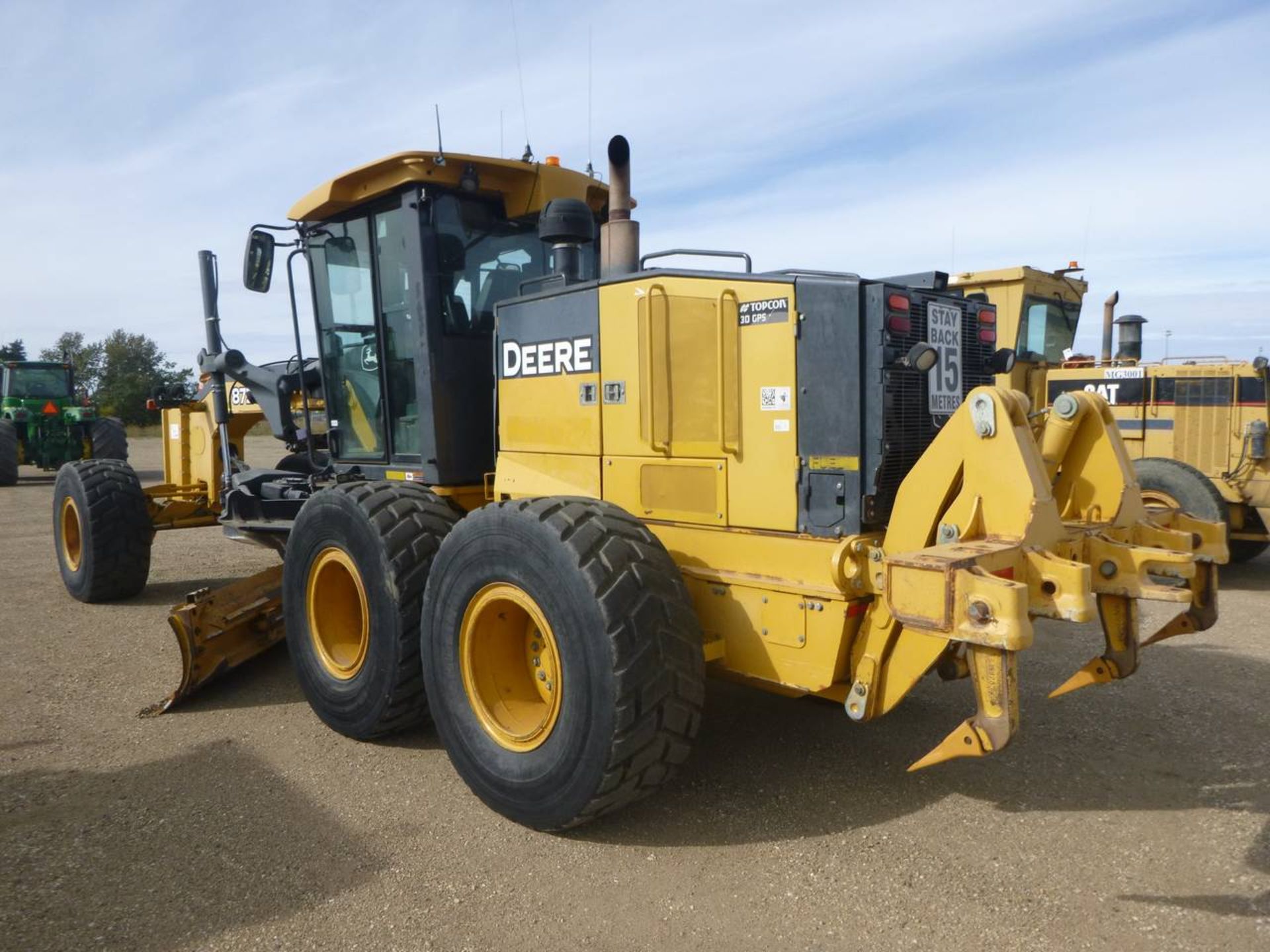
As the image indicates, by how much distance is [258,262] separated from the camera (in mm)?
5469

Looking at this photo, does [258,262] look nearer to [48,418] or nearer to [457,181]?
[457,181]

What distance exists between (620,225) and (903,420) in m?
1.53

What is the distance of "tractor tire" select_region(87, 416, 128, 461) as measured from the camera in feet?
63.6

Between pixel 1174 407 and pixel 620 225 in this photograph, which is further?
pixel 1174 407

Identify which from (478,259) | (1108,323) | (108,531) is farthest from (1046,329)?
(108,531)

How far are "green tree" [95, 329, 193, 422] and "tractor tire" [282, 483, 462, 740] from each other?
50.9 m

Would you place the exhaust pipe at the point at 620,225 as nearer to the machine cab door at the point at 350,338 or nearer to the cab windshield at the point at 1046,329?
the machine cab door at the point at 350,338

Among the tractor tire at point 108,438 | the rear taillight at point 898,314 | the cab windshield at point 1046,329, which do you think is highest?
the cab windshield at point 1046,329

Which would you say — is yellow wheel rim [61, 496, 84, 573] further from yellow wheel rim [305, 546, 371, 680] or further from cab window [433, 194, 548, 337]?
cab window [433, 194, 548, 337]

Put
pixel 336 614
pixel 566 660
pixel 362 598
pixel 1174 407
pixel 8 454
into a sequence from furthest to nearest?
pixel 8 454, pixel 1174 407, pixel 336 614, pixel 362 598, pixel 566 660

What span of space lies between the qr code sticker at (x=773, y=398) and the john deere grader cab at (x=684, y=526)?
1 cm

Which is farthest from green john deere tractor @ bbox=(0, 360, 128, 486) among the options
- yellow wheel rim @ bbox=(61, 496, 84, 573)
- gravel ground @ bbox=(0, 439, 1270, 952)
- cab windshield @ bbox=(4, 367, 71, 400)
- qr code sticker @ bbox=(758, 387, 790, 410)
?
qr code sticker @ bbox=(758, 387, 790, 410)

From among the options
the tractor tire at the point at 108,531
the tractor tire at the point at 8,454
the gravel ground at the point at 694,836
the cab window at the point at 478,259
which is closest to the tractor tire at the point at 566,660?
the gravel ground at the point at 694,836

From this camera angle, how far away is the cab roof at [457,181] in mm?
4691
